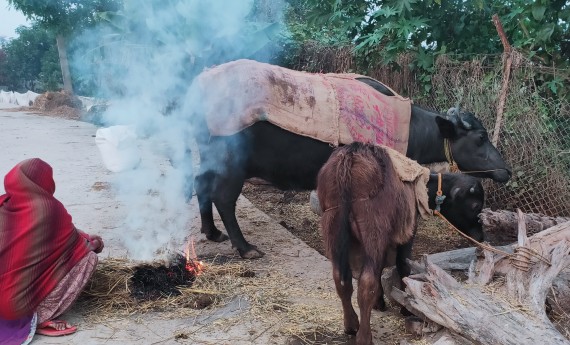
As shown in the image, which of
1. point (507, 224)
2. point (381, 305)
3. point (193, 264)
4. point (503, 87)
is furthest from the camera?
point (503, 87)

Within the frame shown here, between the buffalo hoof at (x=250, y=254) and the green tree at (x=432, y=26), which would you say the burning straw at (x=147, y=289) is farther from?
the green tree at (x=432, y=26)

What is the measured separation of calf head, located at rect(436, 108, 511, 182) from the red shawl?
3.87 m

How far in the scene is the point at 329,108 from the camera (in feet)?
15.9

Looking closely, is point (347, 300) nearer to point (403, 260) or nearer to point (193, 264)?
point (403, 260)

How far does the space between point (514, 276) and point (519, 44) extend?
139 inches

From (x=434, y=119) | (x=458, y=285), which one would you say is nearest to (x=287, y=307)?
(x=458, y=285)

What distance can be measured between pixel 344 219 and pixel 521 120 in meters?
3.79

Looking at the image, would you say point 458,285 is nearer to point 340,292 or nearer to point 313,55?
point 340,292

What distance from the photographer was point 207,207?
556 cm

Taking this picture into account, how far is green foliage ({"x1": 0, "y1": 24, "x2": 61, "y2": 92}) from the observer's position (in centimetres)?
3769

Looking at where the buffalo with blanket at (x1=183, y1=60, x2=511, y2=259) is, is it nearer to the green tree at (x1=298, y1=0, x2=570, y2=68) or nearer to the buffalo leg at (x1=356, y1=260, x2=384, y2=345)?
the green tree at (x1=298, y1=0, x2=570, y2=68)

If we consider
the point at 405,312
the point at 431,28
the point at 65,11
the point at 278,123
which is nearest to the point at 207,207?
the point at 278,123

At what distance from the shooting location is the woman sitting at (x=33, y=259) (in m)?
3.33

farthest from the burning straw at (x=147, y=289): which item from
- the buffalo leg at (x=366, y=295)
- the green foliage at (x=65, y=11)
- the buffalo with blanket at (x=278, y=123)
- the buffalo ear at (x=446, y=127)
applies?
the green foliage at (x=65, y=11)
